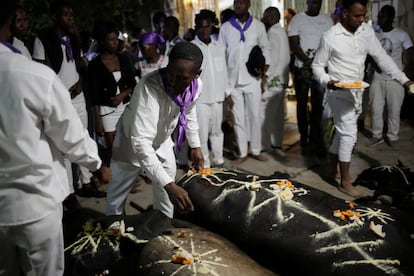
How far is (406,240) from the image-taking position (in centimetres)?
231

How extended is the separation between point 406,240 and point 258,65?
10.4 feet

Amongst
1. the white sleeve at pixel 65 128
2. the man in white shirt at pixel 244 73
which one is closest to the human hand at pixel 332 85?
the man in white shirt at pixel 244 73

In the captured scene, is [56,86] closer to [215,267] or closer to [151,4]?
[215,267]

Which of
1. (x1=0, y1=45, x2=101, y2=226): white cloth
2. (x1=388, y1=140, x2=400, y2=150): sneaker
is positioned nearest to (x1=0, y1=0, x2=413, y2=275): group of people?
(x1=0, y1=45, x2=101, y2=226): white cloth

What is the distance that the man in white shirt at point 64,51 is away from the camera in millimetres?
3691

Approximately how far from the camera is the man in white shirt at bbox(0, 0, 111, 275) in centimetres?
168

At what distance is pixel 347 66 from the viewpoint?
3959 millimetres

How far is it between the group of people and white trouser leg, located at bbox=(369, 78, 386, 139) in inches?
1.6

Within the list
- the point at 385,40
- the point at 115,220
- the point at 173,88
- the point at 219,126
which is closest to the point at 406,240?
the point at 173,88

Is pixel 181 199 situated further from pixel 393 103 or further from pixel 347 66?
pixel 393 103

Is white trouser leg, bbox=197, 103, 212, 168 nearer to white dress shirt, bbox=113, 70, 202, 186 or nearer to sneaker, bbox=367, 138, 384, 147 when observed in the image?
white dress shirt, bbox=113, 70, 202, 186

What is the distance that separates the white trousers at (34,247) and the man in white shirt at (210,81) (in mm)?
3023

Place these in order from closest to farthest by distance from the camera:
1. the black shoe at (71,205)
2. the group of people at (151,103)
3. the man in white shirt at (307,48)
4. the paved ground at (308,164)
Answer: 1. the group of people at (151,103)
2. the black shoe at (71,205)
3. the paved ground at (308,164)
4. the man in white shirt at (307,48)

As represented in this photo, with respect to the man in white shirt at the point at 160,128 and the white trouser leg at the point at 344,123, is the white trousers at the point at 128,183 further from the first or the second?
the white trouser leg at the point at 344,123
